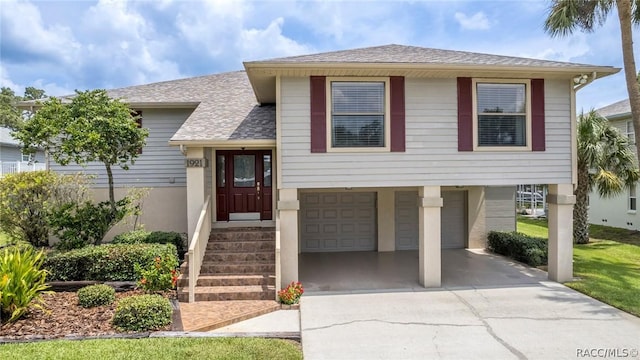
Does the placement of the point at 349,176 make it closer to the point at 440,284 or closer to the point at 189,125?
the point at 440,284

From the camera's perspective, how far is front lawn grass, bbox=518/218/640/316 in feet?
23.7

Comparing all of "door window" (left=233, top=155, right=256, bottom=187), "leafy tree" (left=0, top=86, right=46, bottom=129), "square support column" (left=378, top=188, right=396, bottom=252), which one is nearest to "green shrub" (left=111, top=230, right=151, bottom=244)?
"door window" (left=233, top=155, right=256, bottom=187)

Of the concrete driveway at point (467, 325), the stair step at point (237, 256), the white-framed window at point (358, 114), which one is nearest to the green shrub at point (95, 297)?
the stair step at point (237, 256)

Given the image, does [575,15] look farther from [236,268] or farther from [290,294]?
[236,268]

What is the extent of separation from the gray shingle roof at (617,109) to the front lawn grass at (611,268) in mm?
5343

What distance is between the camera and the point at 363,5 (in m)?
11.8

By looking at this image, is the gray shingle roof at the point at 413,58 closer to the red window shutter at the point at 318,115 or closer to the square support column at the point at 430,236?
the red window shutter at the point at 318,115

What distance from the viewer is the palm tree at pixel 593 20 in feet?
27.3

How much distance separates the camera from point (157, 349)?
15.8ft

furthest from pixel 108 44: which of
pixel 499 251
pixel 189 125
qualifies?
pixel 499 251

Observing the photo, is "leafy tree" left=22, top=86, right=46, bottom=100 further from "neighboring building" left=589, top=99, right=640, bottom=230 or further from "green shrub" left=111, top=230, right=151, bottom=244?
"neighboring building" left=589, top=99, right=640, bottom=230

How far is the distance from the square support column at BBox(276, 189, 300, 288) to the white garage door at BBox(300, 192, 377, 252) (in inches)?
168

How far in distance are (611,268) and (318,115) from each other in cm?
893

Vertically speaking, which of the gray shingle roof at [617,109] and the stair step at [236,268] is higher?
the gray shingle roof at [617,109]
